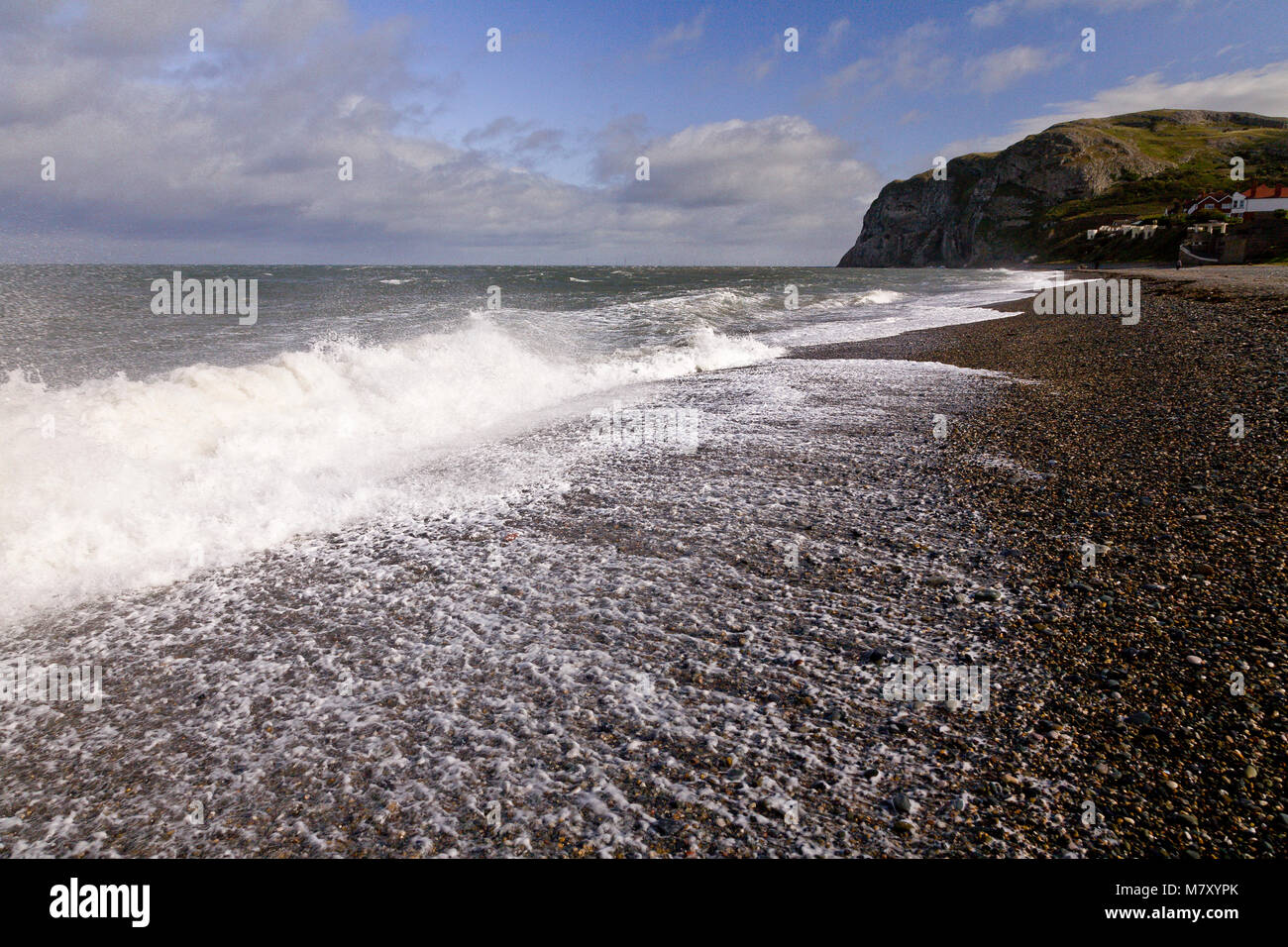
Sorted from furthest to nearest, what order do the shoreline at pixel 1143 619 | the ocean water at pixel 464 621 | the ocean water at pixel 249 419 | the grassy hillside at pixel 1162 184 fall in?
the grassy hillside at pixel 1162 184 < the ocean water at pixel 249 419 < the ocean water at pixel 464 621 < the shoreline at pixel 1143 619

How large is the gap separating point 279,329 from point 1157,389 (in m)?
26.6

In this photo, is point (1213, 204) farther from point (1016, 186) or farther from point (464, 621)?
point (464, 621)

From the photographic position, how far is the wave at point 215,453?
657 centimetres

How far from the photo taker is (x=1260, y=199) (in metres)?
77.9

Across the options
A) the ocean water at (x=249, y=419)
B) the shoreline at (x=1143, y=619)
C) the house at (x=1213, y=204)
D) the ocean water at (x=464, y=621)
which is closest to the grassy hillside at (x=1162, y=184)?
the house at (x=1213, y=204)

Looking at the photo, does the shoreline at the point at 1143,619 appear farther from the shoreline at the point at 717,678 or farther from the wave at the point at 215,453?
the wave at the point at 215,453

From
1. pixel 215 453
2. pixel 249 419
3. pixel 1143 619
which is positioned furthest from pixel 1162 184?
pixel 215 453

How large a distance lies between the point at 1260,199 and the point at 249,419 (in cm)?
11113

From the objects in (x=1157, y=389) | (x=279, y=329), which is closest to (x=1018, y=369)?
(x=1157, y=389)

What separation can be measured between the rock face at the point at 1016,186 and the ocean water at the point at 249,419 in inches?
5542

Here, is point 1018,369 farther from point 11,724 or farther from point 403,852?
point 11,724

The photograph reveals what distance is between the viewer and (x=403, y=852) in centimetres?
315

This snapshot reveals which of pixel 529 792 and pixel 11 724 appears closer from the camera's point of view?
pixel 529 792
